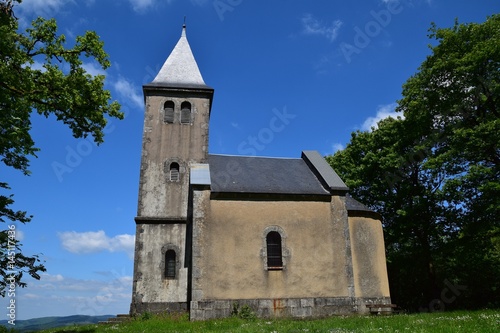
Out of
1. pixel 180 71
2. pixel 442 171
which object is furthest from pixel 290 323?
pixel 180 71

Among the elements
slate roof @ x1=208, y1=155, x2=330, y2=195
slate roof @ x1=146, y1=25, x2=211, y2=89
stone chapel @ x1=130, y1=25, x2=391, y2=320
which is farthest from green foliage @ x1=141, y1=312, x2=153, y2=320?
slate roof @ x1=146, y1=25, x2=211, y2=89

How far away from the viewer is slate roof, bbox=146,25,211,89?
23200 mm

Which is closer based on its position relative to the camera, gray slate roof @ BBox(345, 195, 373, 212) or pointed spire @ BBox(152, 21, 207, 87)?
gray slate roof @ BBox(345, 195, 373, 212)

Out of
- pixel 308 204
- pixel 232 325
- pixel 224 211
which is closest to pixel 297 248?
pixel 308 204

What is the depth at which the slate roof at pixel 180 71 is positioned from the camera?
23.2 meters

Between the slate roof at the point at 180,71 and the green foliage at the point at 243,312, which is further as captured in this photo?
the slate roof at the point at 180,71

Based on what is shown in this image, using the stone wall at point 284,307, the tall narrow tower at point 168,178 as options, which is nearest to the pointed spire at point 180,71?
the tall narrow tower at point 168,178

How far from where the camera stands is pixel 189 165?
69.3 feet

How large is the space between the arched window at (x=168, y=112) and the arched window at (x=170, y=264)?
7.88 meters

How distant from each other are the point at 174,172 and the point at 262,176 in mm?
5488

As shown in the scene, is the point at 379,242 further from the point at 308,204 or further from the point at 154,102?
the point at 154,102

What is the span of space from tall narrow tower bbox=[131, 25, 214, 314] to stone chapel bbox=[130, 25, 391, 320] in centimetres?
5

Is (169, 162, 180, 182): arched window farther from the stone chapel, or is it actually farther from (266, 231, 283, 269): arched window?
(266, 231, 283, 269): arched window

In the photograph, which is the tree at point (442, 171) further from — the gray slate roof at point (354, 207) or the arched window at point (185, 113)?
the arched window at point (185, 113)
